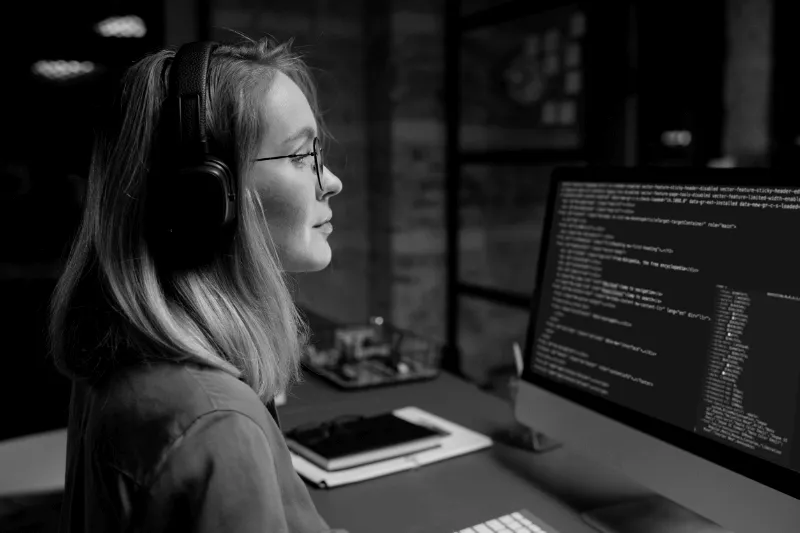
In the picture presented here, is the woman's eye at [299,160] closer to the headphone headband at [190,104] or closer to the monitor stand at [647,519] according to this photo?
the headphone headband at [190,104]

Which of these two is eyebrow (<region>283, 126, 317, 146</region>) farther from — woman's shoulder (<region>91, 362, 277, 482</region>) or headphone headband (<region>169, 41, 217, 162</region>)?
woman's shoulder (<region>91, 362, 277, 482</region>)

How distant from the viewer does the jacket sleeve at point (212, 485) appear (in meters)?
0.59

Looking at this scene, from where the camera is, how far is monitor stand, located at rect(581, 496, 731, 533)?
0.95 metres

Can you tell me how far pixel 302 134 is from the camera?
0.87m

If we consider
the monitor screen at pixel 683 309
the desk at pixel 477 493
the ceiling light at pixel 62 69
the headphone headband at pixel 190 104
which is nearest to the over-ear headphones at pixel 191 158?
the headphone headband at pixel 190 104

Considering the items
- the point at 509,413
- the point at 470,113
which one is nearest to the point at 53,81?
the point at 470,113

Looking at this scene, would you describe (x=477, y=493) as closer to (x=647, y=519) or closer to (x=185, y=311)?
(x=647, y=519)

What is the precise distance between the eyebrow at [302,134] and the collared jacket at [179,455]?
0.98 feet

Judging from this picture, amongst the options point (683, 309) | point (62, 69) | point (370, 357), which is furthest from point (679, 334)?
point (62, 69)

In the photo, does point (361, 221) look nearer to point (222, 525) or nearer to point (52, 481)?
point (52, 481)

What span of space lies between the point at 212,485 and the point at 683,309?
2.02ft

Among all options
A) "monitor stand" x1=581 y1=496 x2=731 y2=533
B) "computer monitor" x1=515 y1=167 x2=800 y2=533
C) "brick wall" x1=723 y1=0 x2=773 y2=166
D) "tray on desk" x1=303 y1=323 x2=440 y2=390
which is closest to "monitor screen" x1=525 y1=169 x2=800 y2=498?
"computer monitor" x1=515 y1=167 x2=800 y2=533

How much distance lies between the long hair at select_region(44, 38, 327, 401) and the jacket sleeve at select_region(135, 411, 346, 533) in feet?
0.30

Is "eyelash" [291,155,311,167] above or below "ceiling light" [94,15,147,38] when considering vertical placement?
below
